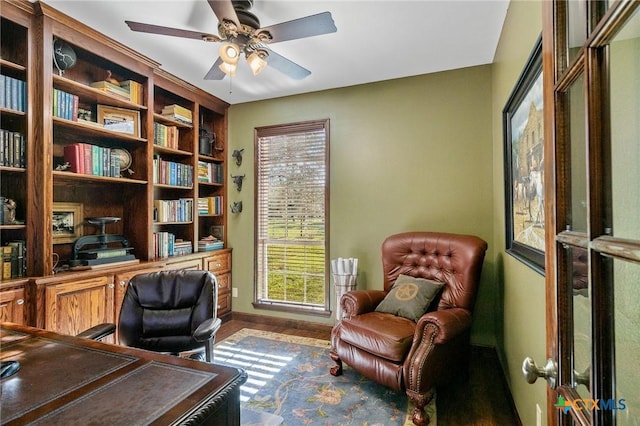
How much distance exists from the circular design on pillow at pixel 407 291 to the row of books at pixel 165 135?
2.66 m

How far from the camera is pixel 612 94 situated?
564mm

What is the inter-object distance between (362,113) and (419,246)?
60.4 inches

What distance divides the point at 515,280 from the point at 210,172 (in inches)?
129

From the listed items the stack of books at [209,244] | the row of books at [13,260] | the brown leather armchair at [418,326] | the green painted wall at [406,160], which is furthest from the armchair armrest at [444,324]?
the row of books at [13,260]

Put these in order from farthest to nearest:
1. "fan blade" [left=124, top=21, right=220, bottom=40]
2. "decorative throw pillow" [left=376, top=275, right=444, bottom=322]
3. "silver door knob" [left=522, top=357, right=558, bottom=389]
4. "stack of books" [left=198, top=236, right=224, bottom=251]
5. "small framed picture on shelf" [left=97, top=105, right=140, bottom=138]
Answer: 1. "stack of books" [left=198, top=236, right=224, bottom=251]
2. "small framed picture on shelf" [left=97, top=105, right=140, bottom=138]
3. "decorative throw pillow" [left=376, top=275, right=444, bottom=322]
4. "fan blade" [left=124, top=21, right=220, bottom=40]
5. "silver door knob" [left=522, top=357, right=558, bottom=389]

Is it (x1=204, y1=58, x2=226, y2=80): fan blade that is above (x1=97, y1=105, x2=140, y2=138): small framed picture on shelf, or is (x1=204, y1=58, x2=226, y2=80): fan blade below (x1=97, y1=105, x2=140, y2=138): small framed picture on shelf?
above

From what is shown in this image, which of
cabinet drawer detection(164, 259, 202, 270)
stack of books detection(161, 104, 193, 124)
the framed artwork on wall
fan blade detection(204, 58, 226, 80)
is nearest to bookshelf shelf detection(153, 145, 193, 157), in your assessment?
stack of books detection(161, 104, 193, 124)

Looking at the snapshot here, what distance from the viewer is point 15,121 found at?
7.36 feet

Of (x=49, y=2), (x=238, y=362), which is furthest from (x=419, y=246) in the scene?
(x=49, y=2)

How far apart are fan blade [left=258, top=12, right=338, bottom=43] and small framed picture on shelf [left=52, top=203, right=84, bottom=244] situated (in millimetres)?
2158

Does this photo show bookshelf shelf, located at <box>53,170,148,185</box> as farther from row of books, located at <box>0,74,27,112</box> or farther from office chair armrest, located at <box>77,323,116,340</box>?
office chair armrest, located at <box>77,323,116,340</box>

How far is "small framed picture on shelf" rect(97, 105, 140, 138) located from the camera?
9.09 feet

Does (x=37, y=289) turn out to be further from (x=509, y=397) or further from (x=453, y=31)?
(x=453, y=31)

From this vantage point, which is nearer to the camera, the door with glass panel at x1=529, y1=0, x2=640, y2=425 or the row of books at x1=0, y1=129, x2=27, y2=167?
the door with glass panel at x1=529, y1=0, x2=640, y2=425
